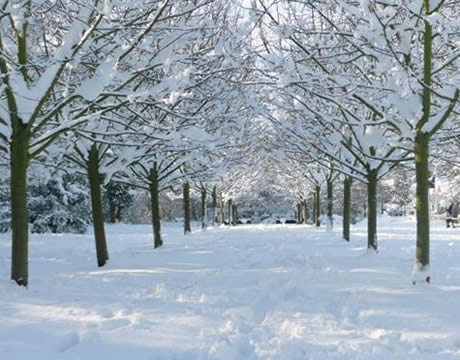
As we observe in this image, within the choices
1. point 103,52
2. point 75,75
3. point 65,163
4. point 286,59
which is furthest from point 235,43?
point 65,163

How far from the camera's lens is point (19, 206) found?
595 centimetres

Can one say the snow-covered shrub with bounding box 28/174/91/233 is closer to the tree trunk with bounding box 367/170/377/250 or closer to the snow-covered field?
the snow-covered field

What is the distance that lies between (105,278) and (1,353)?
338 centimetres

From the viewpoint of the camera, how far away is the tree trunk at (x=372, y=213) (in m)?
9.55

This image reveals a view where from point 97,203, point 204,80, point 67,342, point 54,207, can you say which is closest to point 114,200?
point 54,207

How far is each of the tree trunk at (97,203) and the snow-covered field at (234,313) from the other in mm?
655

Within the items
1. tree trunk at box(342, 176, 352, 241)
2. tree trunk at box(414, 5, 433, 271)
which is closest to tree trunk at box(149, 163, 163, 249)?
tree trunk at box(342, 176, 352, 241)

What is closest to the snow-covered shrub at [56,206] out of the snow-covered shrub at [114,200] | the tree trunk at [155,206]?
the tree trunk at [155,206]

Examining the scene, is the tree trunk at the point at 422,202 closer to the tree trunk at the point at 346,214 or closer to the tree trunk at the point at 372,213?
the tree trunk at the point at 372,213

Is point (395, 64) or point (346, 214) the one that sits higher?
point (395, 64)

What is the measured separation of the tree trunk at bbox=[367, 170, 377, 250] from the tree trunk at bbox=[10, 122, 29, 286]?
6.93 m

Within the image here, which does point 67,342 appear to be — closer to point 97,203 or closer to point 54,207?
point 97,203

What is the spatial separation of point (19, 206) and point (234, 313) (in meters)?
3.42

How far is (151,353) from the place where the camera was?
3.38 meters
